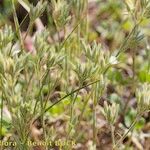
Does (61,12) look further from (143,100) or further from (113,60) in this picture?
(143,100)

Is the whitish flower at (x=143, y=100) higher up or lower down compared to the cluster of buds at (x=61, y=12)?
lower down

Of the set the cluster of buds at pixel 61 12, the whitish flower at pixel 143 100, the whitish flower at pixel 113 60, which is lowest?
the whitish flower at pixel 143 100

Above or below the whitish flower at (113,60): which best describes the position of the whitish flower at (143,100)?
below

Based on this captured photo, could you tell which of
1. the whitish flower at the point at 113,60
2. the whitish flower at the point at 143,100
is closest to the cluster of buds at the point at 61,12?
the whitish flower at the point at 113,60

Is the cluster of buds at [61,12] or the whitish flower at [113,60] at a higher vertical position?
the cluster of buds at [61,12]

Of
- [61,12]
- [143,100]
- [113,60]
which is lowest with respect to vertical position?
[143,100]

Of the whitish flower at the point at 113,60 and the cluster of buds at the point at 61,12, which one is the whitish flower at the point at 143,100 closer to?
the whitish flower at the point at 113,60

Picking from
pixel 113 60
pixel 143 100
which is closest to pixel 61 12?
pixel 113 60

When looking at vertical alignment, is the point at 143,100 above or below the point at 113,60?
below

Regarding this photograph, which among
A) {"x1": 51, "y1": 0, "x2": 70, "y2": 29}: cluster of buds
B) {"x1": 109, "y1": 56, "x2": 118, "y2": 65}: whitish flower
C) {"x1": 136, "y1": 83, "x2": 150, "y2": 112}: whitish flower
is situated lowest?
{"x1": 136, "y1": 83, "x2": 150, "y2": 112}: whitish flower

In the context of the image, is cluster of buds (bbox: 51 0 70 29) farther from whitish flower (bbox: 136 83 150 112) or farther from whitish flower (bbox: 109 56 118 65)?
whitish flower (bbox: 136 83 150 112)

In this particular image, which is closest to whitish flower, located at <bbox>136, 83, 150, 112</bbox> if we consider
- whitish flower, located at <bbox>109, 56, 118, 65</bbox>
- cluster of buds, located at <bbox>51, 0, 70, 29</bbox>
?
whitish flower, located at <bbox>109, 56, 118, 65</bbox>

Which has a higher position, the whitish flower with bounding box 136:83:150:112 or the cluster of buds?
the cluster of buds
